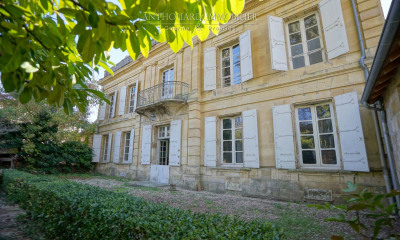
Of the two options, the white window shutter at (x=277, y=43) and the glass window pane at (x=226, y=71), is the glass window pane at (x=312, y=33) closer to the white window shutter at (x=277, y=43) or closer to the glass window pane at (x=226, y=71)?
the white window shutter at (x=277, y=43)

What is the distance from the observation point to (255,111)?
22.6 feet

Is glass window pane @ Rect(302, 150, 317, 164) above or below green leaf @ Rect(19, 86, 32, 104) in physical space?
below

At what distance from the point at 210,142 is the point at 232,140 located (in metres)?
0.87

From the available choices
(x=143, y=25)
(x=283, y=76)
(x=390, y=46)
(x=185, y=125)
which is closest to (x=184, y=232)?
(x=143, y=25)

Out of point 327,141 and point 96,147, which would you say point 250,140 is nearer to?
point 327,141

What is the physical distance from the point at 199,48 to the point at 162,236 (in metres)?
8.59

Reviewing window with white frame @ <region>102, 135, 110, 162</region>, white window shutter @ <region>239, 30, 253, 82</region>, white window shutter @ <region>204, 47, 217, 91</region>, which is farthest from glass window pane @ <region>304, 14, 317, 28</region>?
window with white frame @ <region>102, 135, 110, 162</region>

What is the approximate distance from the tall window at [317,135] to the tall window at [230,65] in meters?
2.82

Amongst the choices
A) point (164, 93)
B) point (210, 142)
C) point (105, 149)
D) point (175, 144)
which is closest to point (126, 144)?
point (105, 149)

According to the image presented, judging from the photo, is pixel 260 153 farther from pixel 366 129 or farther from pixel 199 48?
pixel 199 48

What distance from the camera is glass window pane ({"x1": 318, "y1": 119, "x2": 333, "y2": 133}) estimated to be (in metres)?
5.75

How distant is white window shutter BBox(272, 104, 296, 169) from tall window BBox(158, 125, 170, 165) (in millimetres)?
5283

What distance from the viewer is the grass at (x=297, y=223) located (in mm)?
3317

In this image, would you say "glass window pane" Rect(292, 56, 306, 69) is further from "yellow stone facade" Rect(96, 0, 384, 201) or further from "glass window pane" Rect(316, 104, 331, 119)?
"glass window pane" Rect(316, 104, 331, 119)
